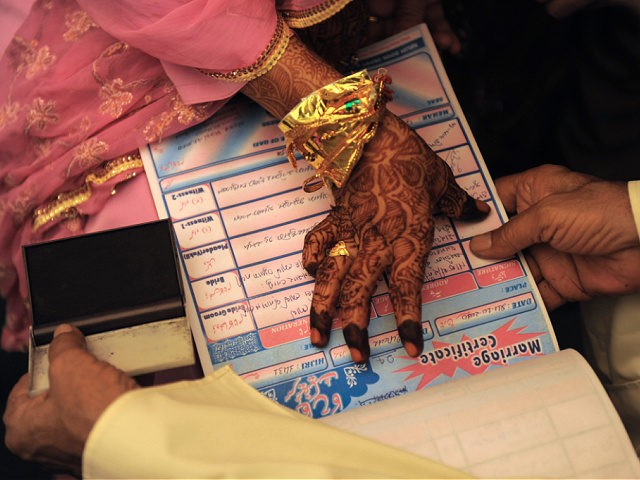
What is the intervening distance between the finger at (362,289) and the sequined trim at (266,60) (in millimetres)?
277

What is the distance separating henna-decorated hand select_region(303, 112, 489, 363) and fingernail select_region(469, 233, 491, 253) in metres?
0.07

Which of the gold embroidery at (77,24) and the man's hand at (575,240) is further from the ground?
the gold embroidery at (77,24)

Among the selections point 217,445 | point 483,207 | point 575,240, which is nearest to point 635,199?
point 575,240

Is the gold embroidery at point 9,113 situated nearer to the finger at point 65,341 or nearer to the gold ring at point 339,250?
the finger at point 65,341

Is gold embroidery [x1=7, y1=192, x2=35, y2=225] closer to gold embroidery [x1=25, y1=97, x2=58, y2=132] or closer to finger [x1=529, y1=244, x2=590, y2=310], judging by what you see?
gold embroidery [x1=25, y1=97, x2=58, y2=132]

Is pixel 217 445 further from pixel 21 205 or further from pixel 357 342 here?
pixel 21 205

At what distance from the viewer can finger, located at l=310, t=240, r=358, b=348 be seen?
0.87 meters

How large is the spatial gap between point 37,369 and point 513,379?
59 cm

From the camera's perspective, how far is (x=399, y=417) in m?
0.78

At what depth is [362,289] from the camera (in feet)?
2.85

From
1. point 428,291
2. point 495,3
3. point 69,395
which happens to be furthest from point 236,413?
point 495,3

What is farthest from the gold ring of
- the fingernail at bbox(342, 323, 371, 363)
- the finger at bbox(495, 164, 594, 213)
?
the finger at bbox(495, 164, 594, 213)

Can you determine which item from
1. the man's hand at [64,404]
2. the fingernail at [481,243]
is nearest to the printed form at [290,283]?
the fingernail at [481,243]

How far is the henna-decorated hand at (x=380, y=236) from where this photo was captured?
859 mm
